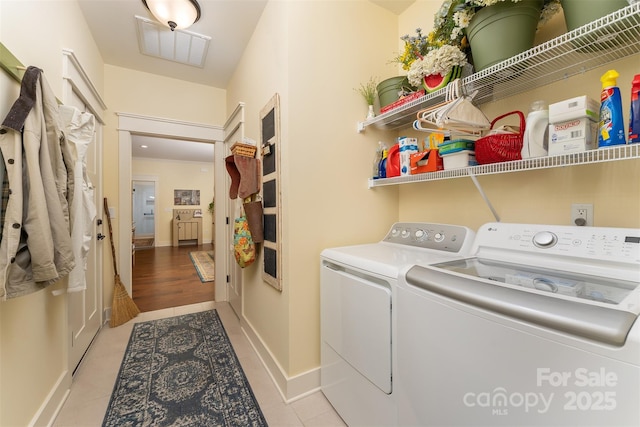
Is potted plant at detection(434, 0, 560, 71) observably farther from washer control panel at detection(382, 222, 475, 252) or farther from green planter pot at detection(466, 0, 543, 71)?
washer control panel at detection(382, 222, 475, 252)

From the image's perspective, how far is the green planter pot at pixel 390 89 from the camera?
162 cm

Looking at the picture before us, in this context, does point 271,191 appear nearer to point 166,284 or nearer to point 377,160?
point 377,160

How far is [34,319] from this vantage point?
130 centimetres

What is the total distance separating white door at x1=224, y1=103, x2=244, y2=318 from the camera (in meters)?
2.52

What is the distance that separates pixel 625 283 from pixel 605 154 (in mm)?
401

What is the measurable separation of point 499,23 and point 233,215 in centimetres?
260

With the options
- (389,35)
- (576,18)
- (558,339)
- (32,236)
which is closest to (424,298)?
(558,339)

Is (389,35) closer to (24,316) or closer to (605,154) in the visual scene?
(605,154)

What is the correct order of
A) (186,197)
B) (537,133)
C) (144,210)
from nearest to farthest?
(537,133)
(144,210)
(186,197)

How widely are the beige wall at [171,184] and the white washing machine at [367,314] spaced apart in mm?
7385

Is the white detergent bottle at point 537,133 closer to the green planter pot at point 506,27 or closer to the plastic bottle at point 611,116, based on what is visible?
the plastic bottle at point 611,116

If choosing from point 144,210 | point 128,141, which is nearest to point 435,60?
point 128,141

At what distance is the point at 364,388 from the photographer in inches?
49.3

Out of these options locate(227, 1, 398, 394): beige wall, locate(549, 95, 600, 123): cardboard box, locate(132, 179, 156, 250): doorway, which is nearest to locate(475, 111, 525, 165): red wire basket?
locate(549, 95, 600, 123): cardboard box
